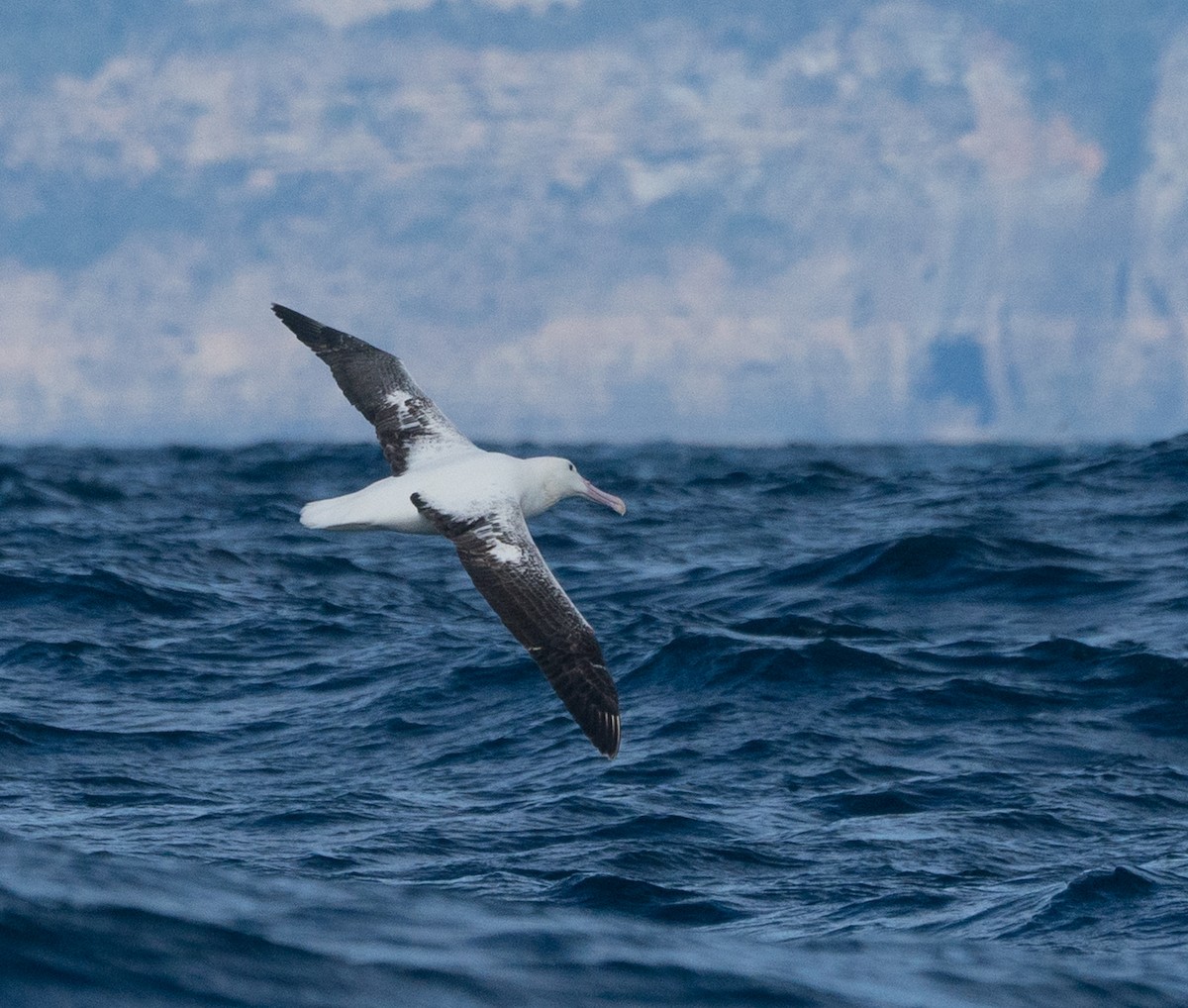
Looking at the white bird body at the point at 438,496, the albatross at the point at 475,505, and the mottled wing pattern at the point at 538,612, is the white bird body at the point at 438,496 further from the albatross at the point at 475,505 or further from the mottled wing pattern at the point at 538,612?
the mottled wing pattern at the point at 538,612

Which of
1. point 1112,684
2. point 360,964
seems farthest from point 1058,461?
point 360,964

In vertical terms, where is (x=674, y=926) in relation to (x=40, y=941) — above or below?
below

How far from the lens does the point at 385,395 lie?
12281 mm

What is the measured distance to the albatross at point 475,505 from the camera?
9094 mm

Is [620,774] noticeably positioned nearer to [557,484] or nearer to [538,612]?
[557,484]

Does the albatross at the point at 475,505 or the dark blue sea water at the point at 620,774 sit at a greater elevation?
the albatross at the point at 475,505

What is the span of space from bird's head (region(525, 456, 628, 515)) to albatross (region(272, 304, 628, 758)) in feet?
0.03

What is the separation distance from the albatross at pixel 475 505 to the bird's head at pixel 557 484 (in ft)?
0.03

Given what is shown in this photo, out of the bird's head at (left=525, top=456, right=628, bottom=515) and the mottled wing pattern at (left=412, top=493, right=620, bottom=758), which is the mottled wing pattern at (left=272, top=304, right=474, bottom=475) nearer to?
the bird's head at (left=525, top=456, right=628, bottom=515)

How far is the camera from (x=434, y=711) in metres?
12.6

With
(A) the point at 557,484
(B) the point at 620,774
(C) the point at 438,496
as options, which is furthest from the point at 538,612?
(A) the point at 557,484

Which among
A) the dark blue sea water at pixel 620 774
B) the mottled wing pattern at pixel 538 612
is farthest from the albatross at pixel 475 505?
the dark blue sea water at pixel 620 774

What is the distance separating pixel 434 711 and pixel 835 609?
4318 millimetres

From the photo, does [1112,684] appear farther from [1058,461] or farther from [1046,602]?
[1058,461]
